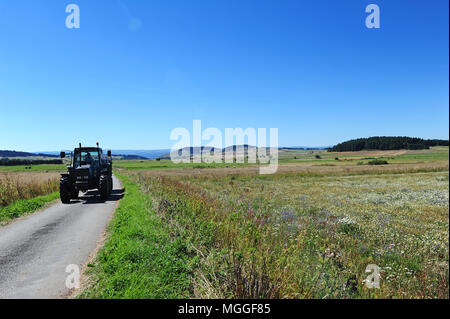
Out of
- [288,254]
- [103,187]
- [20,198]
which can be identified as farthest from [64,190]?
[288,254]

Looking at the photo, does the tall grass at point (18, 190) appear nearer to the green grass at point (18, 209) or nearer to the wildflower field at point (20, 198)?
the wildflower field at point (20, 198)

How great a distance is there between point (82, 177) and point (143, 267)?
13.6 metres

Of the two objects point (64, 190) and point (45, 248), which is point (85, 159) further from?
point (45, 248)

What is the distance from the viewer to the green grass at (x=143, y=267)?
4301mm

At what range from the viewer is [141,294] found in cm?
412

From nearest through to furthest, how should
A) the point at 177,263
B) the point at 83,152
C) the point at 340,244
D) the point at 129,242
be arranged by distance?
1. the point at 177,263
2. the point at 129,242
3. the point at 340,244
4. the point at 83,152

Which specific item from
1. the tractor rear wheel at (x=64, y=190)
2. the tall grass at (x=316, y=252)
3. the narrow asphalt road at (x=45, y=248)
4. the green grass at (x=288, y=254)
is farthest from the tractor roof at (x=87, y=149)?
the tall grass at (x=316, y=252)

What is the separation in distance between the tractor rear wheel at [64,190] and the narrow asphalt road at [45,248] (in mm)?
2827

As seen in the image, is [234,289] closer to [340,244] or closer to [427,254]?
[340,244]
